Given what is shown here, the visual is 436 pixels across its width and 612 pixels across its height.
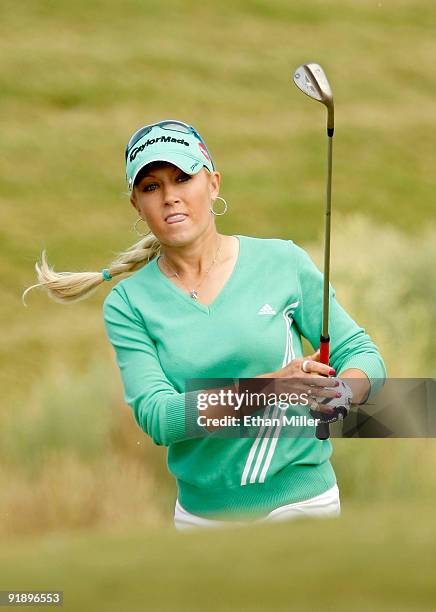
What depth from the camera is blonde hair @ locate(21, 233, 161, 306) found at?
3719 mm

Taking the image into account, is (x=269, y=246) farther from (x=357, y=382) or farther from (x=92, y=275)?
(x=92, y=275)

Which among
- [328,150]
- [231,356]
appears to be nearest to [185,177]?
[328,150]

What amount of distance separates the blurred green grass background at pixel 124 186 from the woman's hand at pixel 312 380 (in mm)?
1607

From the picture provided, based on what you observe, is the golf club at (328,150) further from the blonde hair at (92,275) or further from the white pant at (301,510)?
the blonde hair at (92,275)

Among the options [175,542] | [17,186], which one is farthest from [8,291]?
[175,542]

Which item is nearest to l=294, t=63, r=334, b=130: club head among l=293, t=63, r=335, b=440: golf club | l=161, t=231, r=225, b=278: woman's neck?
l=293, t=63, r=335, b=440: golf club

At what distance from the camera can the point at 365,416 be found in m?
4.11

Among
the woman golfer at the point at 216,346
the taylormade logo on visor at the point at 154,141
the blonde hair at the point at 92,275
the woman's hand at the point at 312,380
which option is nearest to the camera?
the woman's hand at the point at 312,380

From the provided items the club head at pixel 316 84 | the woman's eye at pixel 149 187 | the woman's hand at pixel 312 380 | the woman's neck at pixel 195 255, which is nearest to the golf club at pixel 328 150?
the club head at pixel 316 84

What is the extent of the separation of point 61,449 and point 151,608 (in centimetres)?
462

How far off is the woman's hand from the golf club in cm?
10

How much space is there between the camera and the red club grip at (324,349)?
11.0ft

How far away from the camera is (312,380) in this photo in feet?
10.4

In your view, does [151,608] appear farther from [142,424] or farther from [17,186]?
[17,186]
